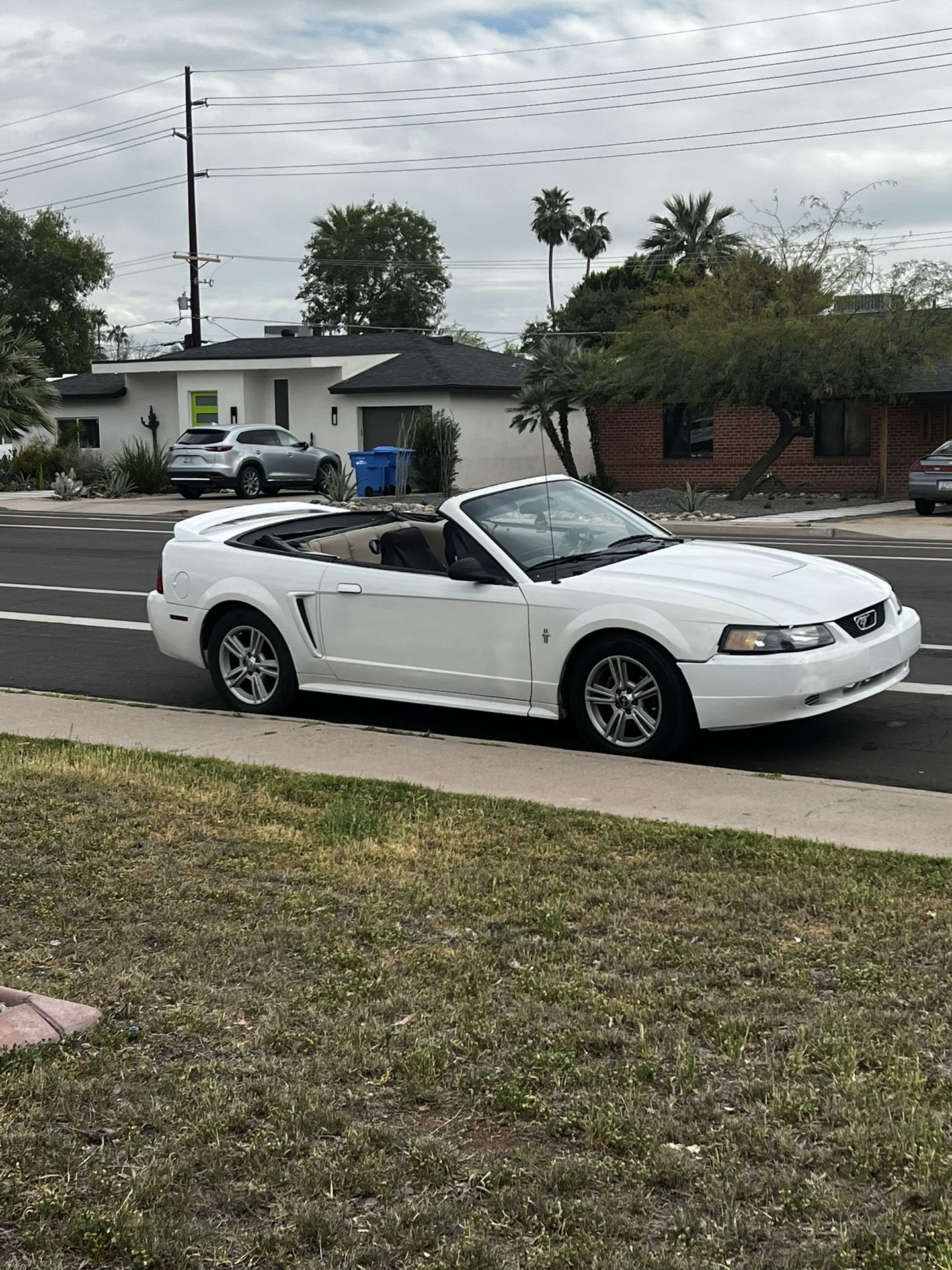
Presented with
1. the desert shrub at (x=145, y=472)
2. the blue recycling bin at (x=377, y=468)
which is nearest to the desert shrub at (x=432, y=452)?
→ the blue recycling bin at (x=377, y=468)

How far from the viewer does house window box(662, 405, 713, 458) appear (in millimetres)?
36406

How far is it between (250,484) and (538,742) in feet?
89.6

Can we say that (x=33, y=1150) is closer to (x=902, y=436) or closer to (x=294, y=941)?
(x=294, y=941)

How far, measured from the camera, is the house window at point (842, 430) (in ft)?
113

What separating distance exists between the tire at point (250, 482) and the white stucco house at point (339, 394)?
18.8 ft

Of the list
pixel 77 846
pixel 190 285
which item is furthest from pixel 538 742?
pixel 190 285

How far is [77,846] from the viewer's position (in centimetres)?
586

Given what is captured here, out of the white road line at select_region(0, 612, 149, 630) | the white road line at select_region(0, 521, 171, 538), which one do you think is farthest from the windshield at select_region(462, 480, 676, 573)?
the white road line at select_region(0, 521, 171, 538)

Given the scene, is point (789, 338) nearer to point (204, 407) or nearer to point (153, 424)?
point (204, 407)

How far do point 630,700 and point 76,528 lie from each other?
20.7m

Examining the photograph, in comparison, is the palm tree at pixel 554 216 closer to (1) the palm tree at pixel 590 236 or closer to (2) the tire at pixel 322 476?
(1) the palm tree at pixel 590 236

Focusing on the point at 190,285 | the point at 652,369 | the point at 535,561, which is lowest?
the point at 535,561

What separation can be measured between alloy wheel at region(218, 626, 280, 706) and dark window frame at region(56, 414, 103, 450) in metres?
38.4

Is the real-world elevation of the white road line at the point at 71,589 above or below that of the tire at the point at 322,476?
below
